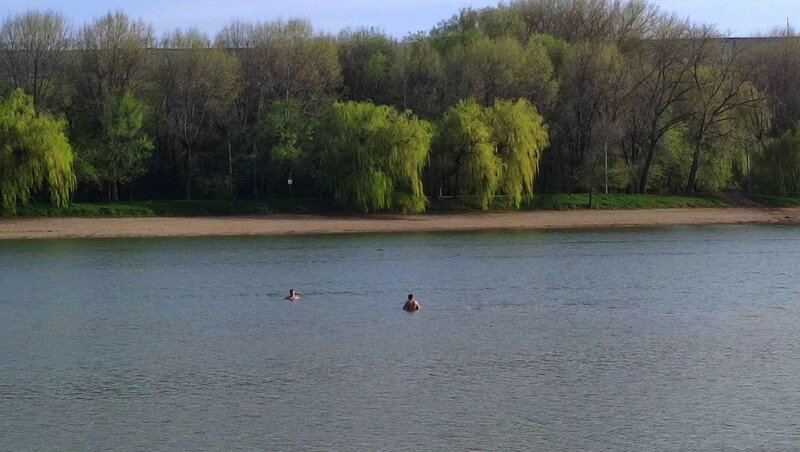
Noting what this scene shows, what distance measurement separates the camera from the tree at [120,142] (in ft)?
205

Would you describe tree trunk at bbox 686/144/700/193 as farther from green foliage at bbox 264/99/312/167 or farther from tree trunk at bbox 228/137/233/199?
tree trunk at bbox 228/137/233/199

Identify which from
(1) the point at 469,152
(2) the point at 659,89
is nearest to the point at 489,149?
(1) the point at 469,152

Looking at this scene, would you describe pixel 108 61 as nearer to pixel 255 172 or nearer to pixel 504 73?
pixel 255 172

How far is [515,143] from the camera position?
60688 mm

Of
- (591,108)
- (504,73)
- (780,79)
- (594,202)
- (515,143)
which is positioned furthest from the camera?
(780,79)

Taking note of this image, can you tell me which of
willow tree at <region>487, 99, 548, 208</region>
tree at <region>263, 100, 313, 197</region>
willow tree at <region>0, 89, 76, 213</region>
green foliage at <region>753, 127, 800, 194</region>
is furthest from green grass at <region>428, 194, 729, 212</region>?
willow tree at <region>0, 89, 76, 213</region>

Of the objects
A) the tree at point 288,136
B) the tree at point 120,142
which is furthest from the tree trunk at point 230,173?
the tree at point 120,142

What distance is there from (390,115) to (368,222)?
23.6 ft

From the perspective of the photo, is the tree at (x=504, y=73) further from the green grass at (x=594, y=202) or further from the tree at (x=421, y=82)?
the green grass at (x=594, y=202)

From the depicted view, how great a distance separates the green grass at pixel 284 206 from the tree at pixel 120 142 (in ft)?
6.49

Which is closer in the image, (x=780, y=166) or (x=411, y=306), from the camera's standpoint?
(x=411, y=306)

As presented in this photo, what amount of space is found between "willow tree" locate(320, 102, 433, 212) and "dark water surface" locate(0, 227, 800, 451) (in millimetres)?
16612

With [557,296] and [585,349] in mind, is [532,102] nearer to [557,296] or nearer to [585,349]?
[557,296]

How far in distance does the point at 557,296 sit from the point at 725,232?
86.4 feet
